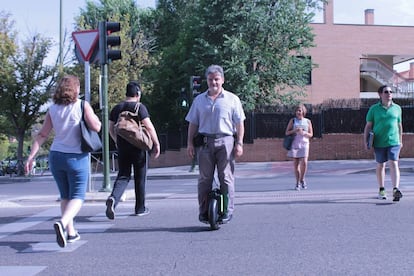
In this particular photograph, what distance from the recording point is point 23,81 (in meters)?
25.7

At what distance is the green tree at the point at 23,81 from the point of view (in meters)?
25.3

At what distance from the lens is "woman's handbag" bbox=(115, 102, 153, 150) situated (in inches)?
277

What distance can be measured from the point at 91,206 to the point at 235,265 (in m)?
4.65

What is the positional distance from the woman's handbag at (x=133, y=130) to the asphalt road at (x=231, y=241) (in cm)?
108

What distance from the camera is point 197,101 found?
6641 mm

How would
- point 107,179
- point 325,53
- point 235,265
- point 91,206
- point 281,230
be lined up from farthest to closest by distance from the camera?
point 325,53
point 107,179
point 91,206
point 281,230
point 235,265

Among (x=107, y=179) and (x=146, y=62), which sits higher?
(x=146, y=62)

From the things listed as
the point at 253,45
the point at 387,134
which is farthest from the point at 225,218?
the point at 253,45

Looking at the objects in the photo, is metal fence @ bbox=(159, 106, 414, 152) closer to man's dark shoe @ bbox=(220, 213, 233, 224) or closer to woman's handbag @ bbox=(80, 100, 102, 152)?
man's dark shoe @ bbox=(220, 213, 233, 224)

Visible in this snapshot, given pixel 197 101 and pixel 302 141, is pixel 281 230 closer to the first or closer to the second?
pixel 197 101

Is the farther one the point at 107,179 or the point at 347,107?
the point at 347,107

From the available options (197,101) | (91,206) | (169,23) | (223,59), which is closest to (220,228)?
(197,101)

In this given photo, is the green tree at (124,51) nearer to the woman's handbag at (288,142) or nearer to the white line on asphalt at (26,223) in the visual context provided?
the woman's handbag at (288,142)

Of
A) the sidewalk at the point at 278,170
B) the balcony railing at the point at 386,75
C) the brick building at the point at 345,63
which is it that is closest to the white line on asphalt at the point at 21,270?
the sidewalk at the point at 278,170
